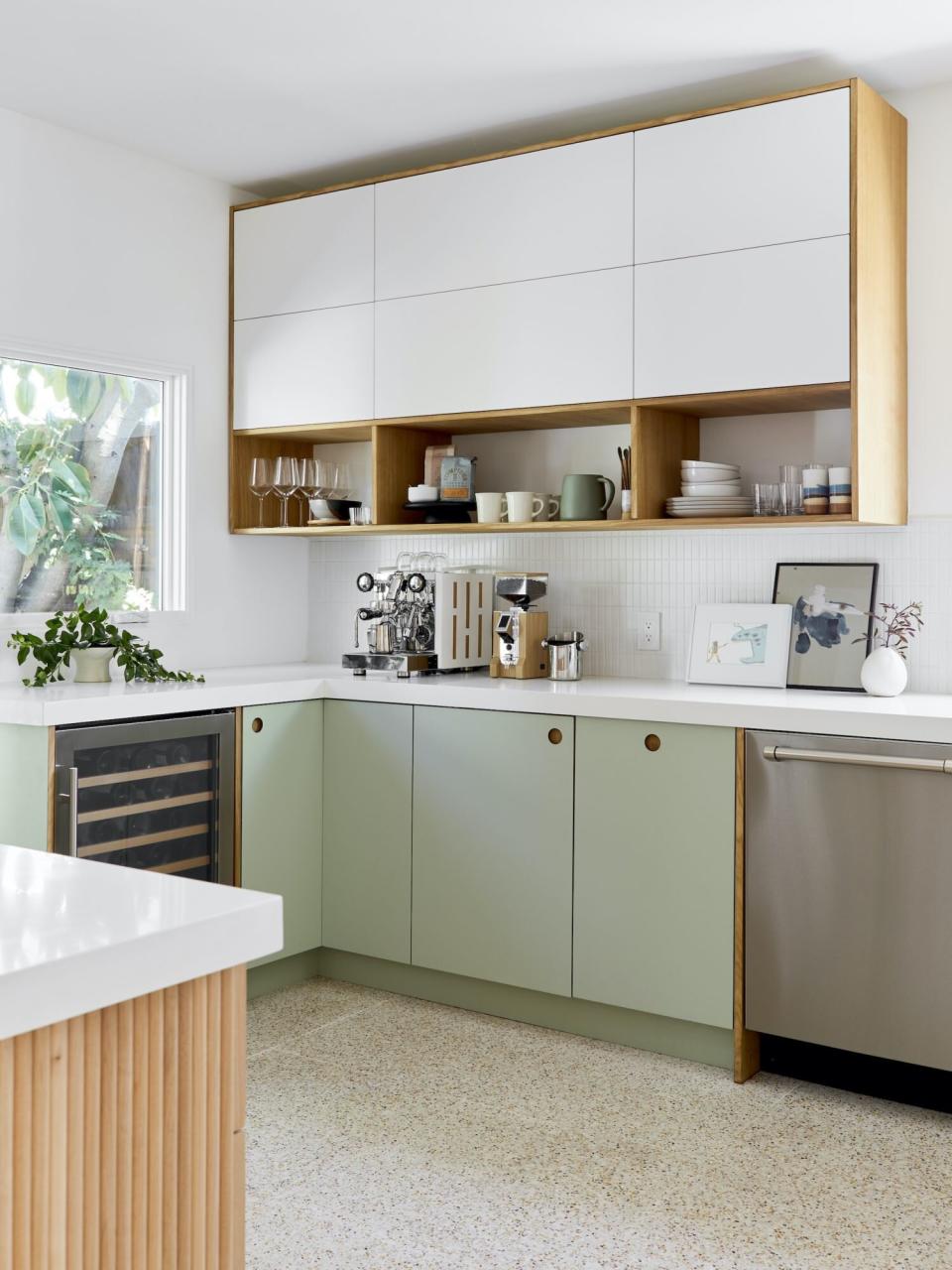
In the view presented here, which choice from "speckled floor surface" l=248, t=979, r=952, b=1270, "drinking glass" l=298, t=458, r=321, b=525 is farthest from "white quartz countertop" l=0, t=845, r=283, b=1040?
"drinking glass" l=298, t=458, r=321, b=525

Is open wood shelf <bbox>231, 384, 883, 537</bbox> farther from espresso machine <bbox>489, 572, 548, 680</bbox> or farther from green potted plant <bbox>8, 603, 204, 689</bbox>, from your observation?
green potted plant <bbox>8, 603, 204, 689</bbox>

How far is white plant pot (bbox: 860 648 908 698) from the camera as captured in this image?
3260 millimetres

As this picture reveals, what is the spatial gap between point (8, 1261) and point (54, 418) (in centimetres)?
307

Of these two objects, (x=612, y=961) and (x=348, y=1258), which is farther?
(x=612, y=961)

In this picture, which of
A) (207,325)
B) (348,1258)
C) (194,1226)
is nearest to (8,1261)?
(194,1226)

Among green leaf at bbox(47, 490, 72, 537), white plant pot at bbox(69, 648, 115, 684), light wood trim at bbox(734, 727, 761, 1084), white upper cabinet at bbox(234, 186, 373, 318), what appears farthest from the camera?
white upper cabinet at bbox(234, 186, 373, 318)

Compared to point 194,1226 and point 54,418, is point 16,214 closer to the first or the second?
point 54,418

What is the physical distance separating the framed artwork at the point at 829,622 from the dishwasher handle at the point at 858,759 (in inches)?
21.4

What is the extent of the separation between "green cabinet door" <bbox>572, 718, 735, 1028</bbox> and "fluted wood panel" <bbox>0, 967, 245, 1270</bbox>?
1.94 meters

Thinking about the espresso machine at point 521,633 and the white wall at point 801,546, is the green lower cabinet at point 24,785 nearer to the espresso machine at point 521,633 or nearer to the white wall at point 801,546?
the espresso machine at point 521,633

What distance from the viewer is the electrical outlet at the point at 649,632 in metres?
3.88

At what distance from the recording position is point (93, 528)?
3.97m

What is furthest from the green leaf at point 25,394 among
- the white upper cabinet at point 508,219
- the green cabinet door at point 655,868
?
the green cabinet door at point 655,868

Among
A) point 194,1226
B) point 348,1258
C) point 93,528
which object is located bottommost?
point 348,1258
